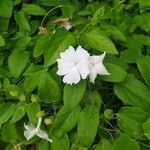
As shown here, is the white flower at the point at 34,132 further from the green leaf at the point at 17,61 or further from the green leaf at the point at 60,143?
the green leaf at the point at 17,61

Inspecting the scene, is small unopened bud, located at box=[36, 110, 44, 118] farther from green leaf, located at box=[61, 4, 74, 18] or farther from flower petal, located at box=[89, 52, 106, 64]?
green leaf, located at box=[61, 4, 74, 18]

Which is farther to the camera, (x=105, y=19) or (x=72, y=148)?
(x=105, y=19)

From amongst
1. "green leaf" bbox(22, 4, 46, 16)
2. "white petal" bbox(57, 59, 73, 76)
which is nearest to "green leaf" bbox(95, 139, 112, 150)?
"white petal" bbox(57, 59, 73, 76)

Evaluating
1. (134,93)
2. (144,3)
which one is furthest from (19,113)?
(144,3)

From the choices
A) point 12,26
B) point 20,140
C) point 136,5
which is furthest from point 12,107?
point 136,5

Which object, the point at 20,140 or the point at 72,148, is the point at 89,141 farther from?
the point at 20,140

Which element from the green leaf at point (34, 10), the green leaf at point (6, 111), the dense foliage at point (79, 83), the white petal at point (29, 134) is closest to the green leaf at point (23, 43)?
the dense foliage at point (79, 83)

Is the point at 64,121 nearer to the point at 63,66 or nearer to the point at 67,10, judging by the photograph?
the point at 63,66
